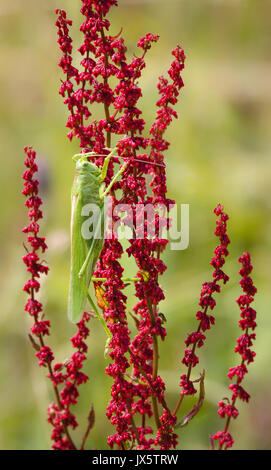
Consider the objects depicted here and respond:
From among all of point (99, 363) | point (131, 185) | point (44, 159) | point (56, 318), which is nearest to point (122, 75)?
point (131, 185)

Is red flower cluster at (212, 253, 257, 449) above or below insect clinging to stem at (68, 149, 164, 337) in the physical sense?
below

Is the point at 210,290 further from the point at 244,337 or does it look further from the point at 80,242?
the point at 80,242

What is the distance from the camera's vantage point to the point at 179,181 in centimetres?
492

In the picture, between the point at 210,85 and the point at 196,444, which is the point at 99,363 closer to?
the point at 196,444

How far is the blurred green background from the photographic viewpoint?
4.09 metres

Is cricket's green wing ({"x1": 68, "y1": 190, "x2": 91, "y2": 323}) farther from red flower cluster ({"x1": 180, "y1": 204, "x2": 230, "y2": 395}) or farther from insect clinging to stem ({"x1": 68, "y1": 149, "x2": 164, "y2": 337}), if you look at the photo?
red flower cluster ({"x1": 180, "y1": 204, "x2": 230, "y2": 395})

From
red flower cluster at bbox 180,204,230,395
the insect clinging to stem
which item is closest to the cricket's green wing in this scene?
the insect clinging to stem

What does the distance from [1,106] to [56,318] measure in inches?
118

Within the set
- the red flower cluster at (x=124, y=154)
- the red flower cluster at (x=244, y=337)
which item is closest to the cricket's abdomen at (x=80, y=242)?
the red flower cluster at (x=124, y=154)

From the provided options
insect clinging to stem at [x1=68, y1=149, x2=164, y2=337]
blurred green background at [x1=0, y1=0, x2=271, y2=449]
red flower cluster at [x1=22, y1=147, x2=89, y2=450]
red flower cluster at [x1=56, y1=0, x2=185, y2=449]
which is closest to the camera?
red flower cluster at [x1=56, y1=0, x2=185, y2=449]

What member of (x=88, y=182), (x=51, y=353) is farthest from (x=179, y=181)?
(x=51, y=353)

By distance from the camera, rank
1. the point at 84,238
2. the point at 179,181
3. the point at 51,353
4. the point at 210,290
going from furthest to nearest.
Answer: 1. the point at 179,181
2. the point at 84,238
3. the point at 51,353
4. the point at 210,290

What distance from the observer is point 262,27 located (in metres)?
6.34

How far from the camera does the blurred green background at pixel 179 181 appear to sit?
409 cm
